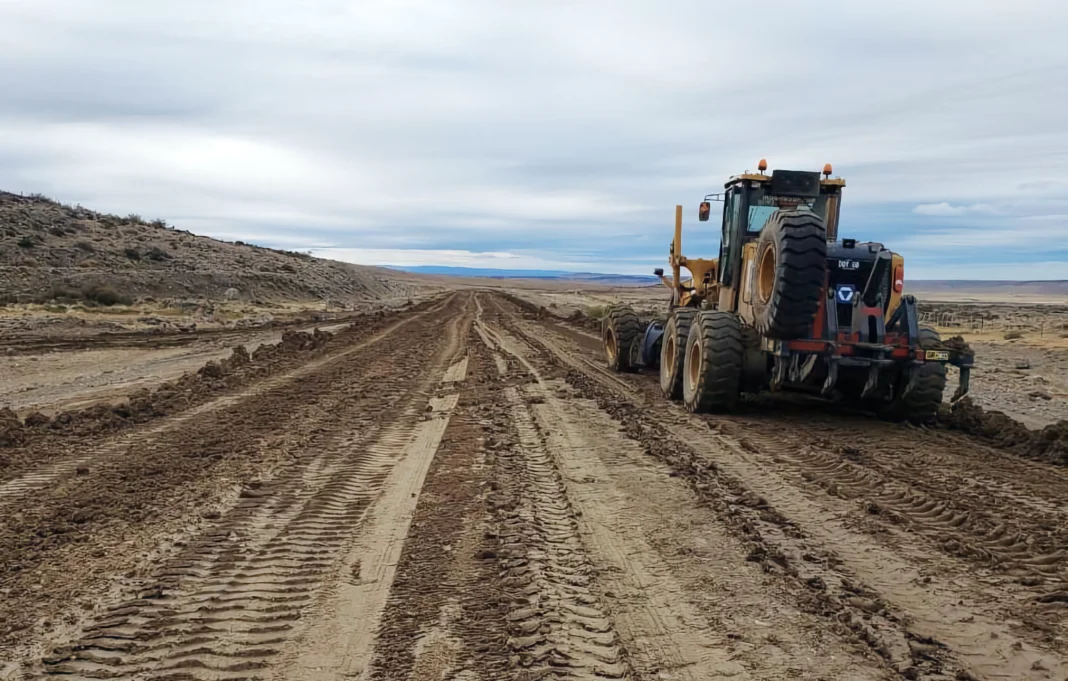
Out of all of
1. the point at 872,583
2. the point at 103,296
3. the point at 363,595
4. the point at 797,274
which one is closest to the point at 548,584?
the point at 363,595

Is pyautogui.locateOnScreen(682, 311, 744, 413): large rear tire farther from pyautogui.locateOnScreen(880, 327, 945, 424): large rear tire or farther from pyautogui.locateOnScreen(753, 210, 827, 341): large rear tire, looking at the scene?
pyautogui.locateOnScreen(880, 327, 945, 424): large rear tire

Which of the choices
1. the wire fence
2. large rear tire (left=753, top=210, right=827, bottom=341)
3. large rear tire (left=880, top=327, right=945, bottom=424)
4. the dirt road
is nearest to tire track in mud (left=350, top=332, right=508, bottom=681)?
the dirt road

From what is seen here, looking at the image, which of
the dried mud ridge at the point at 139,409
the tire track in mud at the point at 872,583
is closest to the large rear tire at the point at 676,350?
the tire track in mud at the point at 872,583

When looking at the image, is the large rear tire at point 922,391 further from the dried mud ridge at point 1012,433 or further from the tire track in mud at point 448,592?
the tire track in mud at point 448,592

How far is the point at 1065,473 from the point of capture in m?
7.16

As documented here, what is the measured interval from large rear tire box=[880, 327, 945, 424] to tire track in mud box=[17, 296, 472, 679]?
5.69 metres

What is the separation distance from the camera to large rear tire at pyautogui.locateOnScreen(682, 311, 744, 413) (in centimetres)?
974

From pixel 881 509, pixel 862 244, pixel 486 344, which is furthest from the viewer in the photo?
pixel 486 344

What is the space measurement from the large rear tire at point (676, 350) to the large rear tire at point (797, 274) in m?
2.18

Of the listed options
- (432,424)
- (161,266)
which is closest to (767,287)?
(432,424)

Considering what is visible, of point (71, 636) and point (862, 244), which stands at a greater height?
point (862, 244)

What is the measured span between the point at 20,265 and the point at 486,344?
25313mm

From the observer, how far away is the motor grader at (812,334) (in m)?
8.88

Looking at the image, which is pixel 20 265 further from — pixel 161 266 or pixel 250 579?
pixel 250 579
